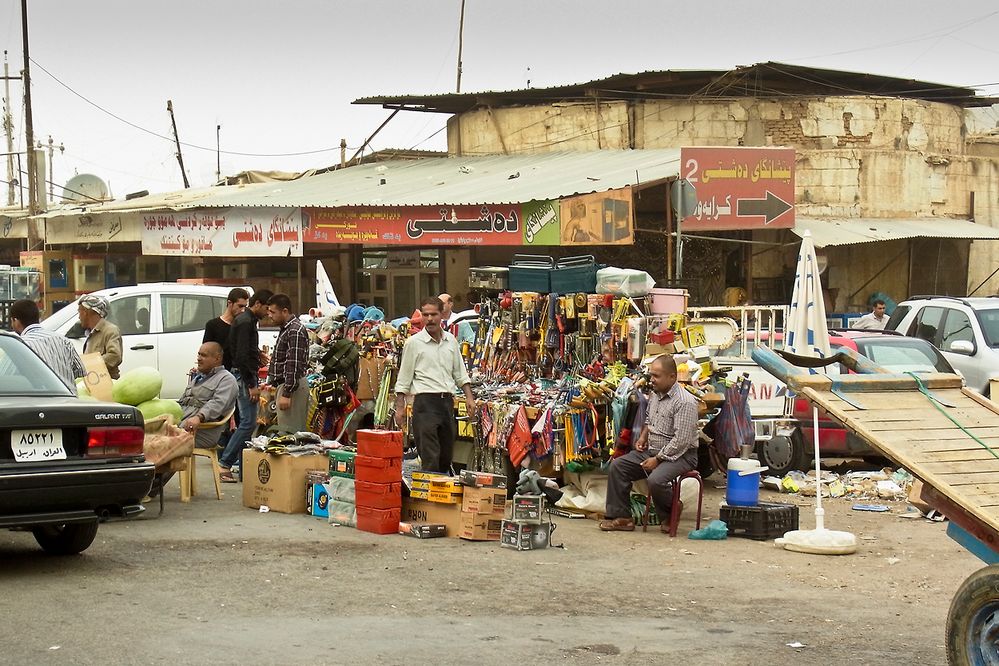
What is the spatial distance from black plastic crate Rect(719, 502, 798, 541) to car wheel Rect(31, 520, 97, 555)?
509 cm

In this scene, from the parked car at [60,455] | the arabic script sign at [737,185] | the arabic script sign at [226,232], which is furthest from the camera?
the arabic script sign at [226,232]

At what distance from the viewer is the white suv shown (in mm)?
16500

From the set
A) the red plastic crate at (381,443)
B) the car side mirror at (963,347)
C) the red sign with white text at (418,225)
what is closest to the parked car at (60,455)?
the red plastic crate at (381,443)

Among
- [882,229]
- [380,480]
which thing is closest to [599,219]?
[882,229]

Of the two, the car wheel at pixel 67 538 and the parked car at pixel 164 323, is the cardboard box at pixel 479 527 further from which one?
the parked car at pixel 164 323

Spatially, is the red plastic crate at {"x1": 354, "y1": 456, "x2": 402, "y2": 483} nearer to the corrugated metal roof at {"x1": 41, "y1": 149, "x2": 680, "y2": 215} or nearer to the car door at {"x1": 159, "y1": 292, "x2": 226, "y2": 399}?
the car door at {"x1": 159, "y1": 292, "x2": 226, "y2": 399}

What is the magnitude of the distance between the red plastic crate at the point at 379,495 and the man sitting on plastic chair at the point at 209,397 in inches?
80.8

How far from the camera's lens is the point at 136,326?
1767 centimetres

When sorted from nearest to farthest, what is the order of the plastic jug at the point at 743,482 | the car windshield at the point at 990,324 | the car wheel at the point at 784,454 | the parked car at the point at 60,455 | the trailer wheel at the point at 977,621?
the trailer wheel at the point at 977,621 < the parked car at the point at 60,455 < the plastic jug at the point at 743,482 < the car wheel at the point at 784,454 < the car windshield at the point at 990,324

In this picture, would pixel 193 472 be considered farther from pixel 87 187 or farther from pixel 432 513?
pixel 87 187

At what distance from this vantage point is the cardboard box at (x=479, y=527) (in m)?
9.91

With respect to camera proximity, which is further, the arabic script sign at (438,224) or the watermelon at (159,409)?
the arabic script sign at (438,224)

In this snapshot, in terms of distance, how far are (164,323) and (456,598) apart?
11.1 m

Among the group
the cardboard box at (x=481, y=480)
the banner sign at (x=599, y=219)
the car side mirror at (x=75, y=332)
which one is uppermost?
the banner sign at (x=599, y=219)
